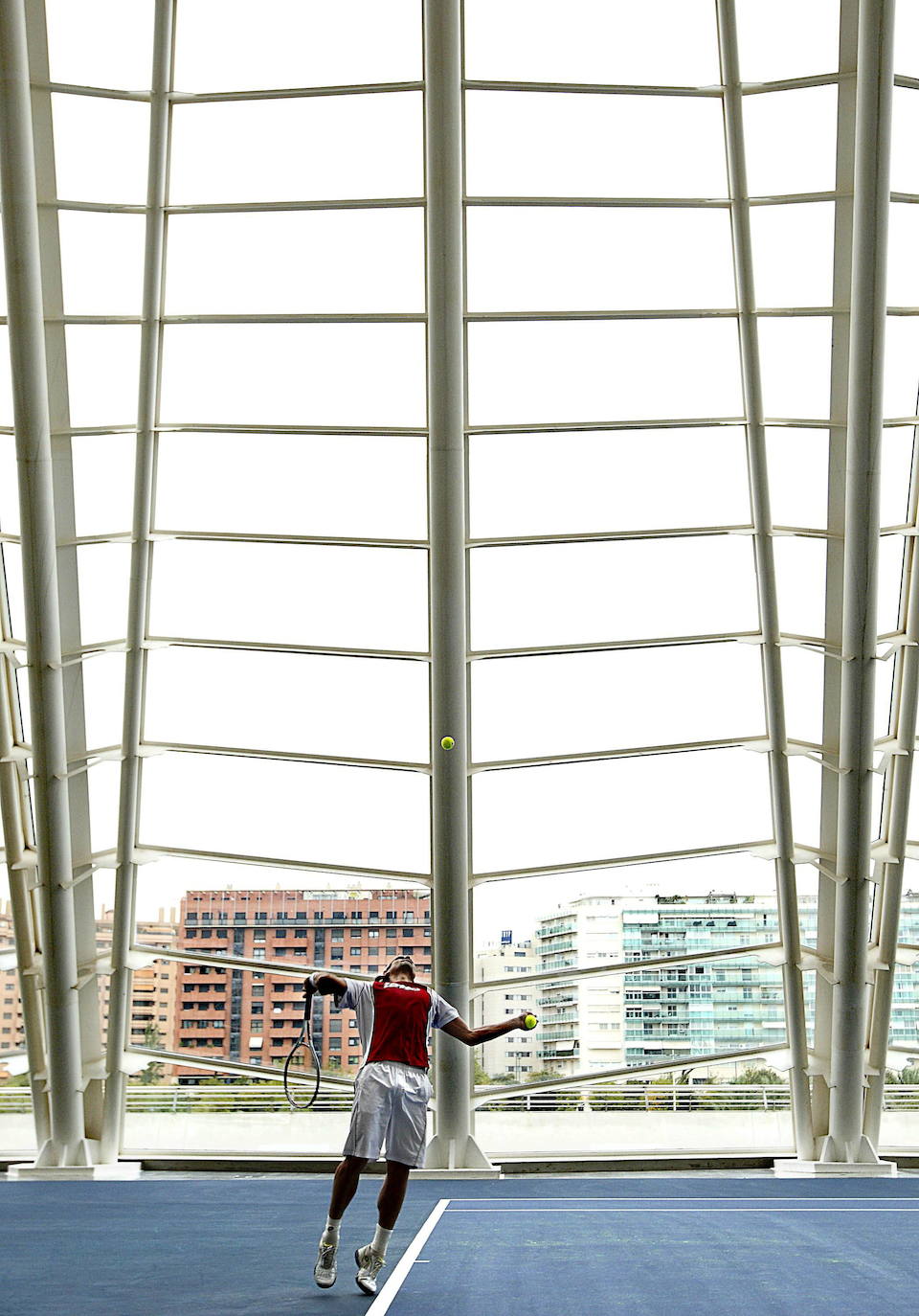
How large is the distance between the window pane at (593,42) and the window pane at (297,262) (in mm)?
1564

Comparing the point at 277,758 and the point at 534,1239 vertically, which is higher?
the point at 277,758

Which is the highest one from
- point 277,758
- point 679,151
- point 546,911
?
point 679,151

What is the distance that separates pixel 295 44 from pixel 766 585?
6520 millimetres

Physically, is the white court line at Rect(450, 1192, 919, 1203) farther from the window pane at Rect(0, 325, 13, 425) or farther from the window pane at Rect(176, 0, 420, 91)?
the window pane at Rect(176, 0, 420, 91)

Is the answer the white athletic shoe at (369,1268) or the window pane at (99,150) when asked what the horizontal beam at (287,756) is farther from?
the white athletic shoe at (369,1268)

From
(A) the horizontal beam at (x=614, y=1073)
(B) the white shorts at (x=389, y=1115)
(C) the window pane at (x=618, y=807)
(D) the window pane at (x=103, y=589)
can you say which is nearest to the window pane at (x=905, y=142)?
(C) the window pane at (x=618, y=807)

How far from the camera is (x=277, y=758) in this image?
46.5 ft

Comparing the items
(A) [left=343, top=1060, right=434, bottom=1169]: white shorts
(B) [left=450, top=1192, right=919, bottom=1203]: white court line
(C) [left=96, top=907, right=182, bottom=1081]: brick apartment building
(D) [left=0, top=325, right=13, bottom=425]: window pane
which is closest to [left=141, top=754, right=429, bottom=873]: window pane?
(C) [left=96, top=907, right=182, bottom=1081]: brick apartment building

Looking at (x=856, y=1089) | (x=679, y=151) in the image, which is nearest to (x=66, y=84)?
(x=679, y=151)

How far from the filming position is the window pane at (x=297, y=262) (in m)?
12.3

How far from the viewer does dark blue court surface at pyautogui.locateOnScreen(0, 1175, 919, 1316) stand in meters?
5.71

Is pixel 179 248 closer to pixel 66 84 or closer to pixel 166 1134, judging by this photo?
pixel 66 84

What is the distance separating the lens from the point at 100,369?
12.9 meters

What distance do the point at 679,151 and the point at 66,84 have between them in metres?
5.44
